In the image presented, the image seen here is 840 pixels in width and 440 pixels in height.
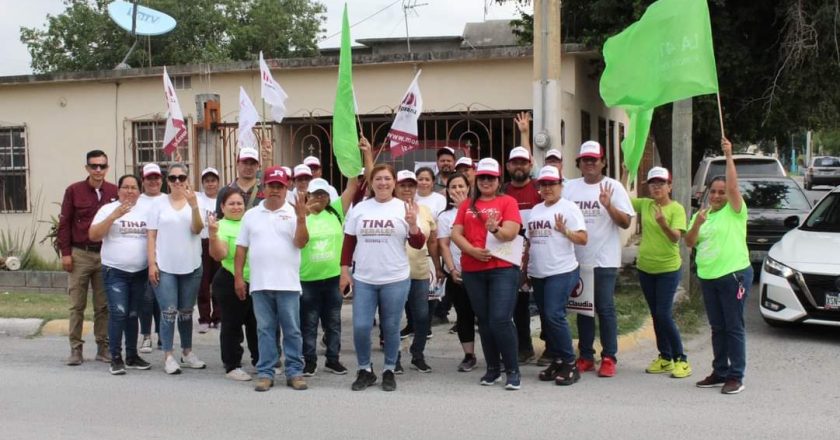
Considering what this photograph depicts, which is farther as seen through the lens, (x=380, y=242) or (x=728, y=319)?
(x=380, y=242)

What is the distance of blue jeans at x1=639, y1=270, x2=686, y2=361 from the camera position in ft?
23.3

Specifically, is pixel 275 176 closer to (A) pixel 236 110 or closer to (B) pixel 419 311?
(B) pixel 419 311

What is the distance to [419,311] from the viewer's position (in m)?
7.36

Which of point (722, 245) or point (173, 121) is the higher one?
point (173, 121)

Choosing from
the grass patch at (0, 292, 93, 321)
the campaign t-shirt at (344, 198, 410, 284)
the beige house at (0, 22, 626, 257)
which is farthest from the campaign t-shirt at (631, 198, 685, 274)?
the grass patch at (0, 292, 93, 321)

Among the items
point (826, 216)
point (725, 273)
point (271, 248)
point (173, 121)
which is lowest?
point (725, 273)

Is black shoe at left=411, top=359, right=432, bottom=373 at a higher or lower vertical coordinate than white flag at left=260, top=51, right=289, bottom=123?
lower

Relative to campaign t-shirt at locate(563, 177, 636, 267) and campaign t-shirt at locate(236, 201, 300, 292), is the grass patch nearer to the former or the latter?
campaign t-shirt at locate(236, 201, 300, 292)

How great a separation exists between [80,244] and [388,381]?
319cm

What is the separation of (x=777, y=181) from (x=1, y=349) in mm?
11685

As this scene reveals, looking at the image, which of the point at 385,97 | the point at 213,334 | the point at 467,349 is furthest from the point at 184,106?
the point at 467,349

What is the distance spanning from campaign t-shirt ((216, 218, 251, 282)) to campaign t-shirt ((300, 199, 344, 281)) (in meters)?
0.47

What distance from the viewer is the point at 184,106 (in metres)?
13.8

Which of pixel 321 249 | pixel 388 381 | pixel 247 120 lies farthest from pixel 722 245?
pixel 247 120
